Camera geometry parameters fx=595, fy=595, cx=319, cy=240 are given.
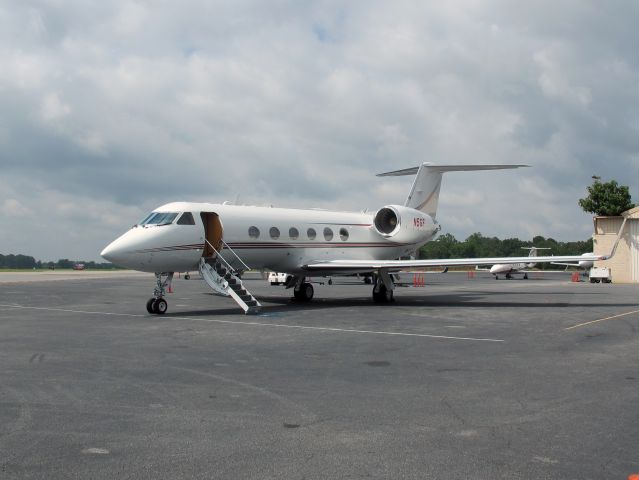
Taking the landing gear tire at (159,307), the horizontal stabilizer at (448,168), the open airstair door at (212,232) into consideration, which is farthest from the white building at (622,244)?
Answer: the landing gear tire at (159,307)

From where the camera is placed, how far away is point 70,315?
55.0 ft

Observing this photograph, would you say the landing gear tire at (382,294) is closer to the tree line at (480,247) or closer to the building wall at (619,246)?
the building wall at (619,246)

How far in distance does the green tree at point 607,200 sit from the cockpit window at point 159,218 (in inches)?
1652

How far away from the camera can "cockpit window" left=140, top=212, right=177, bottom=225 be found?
1752 centimetres

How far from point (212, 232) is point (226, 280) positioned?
1.97 m

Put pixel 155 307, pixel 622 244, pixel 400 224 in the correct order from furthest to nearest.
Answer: pixel 622 244 < pixel 400 224 < pixel 155 307

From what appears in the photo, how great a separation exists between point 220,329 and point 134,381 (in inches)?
229

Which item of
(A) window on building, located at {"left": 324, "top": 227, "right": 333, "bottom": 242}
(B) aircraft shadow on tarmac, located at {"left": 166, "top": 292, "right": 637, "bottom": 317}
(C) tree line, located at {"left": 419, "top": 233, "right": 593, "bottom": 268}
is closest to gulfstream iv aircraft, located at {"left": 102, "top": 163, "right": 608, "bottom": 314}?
(A) window on building, located at {"left": 324, "top": 227, "right": 333, "bottom": 242}

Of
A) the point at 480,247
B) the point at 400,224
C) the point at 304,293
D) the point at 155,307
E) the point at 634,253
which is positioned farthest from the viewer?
the point at 480,247

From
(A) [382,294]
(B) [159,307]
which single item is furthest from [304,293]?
(B) [159,307]

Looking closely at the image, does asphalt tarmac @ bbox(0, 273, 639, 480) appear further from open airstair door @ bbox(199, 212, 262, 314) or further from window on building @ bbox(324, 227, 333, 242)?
window on building @ bbox(324, 227, 333, 242)

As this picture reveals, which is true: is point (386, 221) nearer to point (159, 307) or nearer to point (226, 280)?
point (226, 280)

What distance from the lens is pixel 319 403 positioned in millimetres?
6406

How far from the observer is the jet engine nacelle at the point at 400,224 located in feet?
79.2
